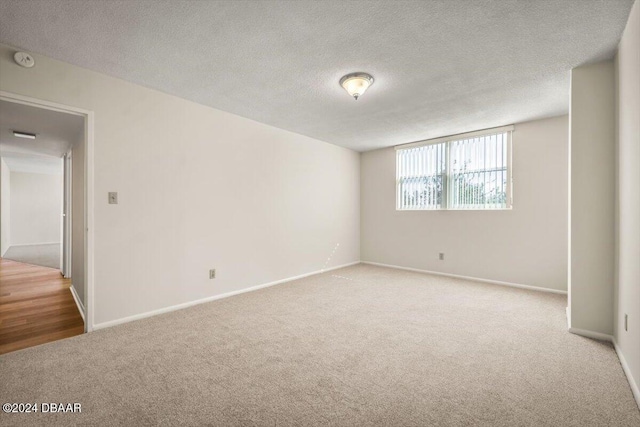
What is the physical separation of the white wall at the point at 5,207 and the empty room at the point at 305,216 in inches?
171

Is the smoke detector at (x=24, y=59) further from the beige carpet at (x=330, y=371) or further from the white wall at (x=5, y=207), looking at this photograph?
the white wall at (x=5, y=207)

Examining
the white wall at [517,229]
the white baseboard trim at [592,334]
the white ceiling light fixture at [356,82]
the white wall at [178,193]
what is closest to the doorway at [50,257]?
the white wall at [178,193]

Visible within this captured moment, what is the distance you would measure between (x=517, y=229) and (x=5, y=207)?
12.6 m

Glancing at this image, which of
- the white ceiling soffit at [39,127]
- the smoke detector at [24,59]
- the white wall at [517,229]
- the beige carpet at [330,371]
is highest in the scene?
the smoke detector at [24,59]

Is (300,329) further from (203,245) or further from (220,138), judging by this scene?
(220,138)

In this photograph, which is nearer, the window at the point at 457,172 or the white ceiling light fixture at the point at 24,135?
the white ceiling light fixture at the point at 24,135

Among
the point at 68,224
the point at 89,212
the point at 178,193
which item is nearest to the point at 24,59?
the point at 89,212

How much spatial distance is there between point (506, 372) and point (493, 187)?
10.9 ft

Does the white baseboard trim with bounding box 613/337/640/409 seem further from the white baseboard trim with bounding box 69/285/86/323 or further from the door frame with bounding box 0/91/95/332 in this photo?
the white baseboard trim with bounding box 69/285/86/323

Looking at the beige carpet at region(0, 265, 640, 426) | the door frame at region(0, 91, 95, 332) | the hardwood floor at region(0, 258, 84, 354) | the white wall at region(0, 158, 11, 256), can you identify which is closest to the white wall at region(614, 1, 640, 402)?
the beige carpet at region(0, 265, 640, 426)

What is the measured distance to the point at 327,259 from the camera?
18.3 ft

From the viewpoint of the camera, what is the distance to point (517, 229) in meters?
4.34

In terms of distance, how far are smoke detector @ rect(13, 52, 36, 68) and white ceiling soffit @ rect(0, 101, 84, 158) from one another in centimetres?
38

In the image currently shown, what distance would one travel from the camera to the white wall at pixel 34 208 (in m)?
8.82
